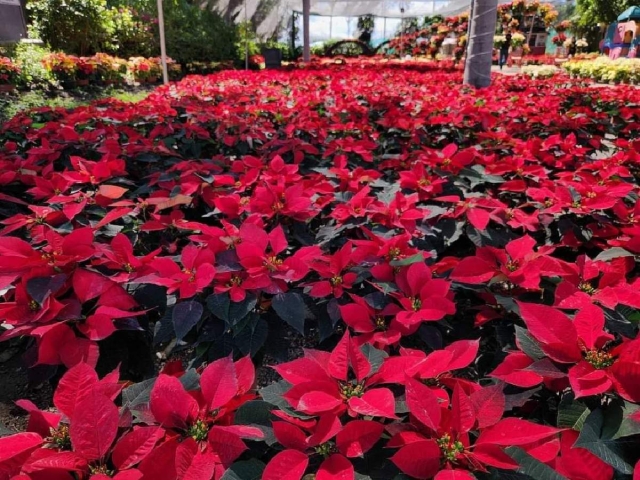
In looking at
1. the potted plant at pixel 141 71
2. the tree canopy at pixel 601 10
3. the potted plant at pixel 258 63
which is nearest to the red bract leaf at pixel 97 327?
the potted plant at pixel 141 71

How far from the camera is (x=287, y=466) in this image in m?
0.46

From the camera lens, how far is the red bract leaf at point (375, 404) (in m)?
0.48

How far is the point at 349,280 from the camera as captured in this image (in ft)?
2.70

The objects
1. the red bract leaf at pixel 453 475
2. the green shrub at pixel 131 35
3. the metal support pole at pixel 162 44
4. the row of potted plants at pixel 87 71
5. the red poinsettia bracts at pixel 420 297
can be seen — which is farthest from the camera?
the green shrub at pixel 131 35

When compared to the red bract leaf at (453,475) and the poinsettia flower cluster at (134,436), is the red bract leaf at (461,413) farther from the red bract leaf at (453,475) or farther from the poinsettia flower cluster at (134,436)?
the poinsettia flower cluster at (134,436)

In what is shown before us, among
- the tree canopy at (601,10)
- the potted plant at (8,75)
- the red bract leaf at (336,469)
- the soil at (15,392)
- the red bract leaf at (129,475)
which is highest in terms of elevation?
the tree canopy at (601,10)

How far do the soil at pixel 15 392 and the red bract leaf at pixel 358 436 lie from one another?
891 mm

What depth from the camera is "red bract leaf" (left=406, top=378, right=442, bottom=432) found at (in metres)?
0.48

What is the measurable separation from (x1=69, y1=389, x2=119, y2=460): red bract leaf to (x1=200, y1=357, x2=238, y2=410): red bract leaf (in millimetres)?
105

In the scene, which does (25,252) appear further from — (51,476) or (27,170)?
(27,170)

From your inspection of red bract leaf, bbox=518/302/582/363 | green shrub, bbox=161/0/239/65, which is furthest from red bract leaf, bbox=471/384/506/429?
green shrub, bbox=161/0/239/65

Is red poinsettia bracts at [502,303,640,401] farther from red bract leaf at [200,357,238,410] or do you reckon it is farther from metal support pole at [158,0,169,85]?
metal support pole at [158,0,169,85]

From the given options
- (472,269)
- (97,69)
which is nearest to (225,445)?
(472,269)

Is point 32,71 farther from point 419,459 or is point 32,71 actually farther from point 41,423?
→ point 419,459
